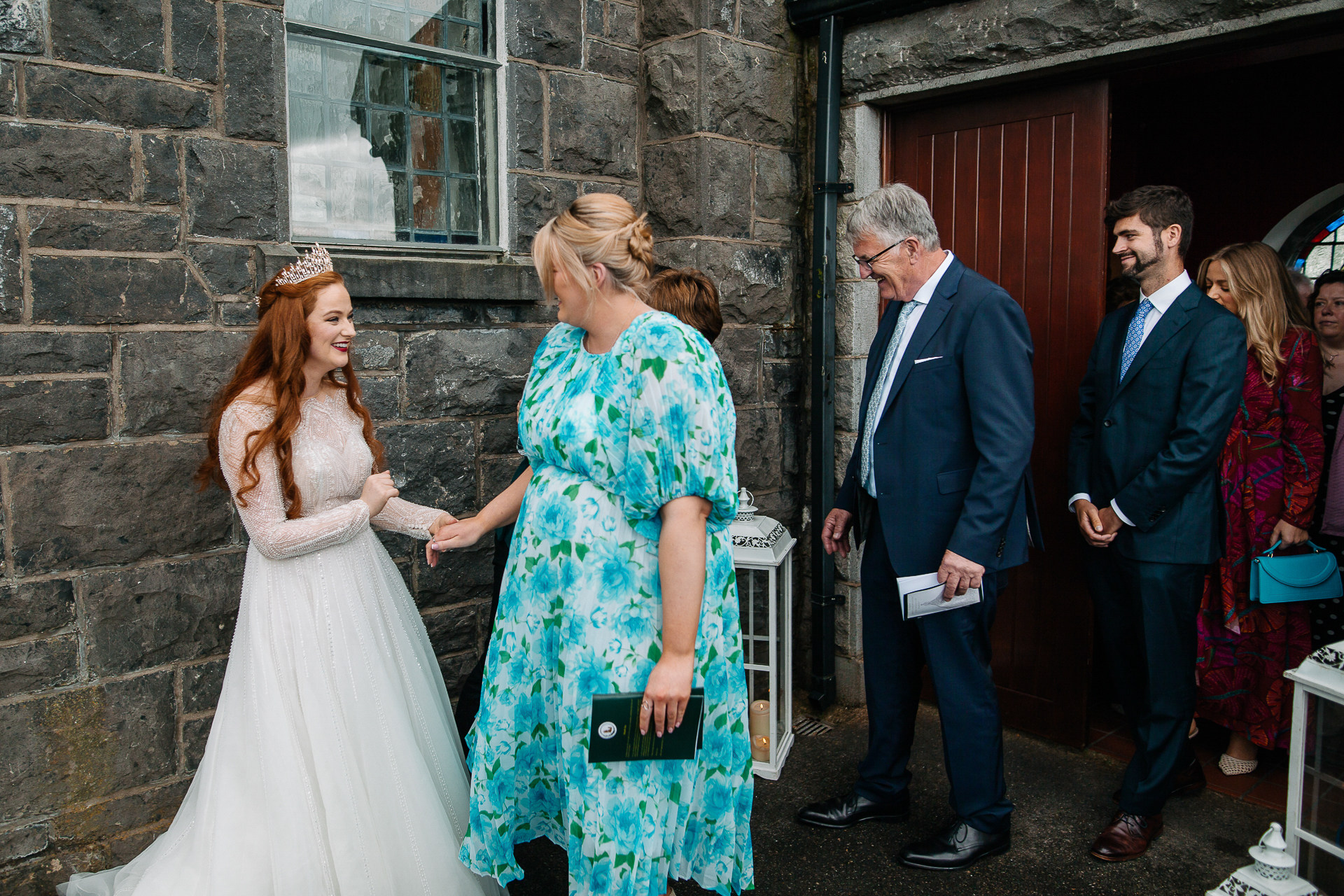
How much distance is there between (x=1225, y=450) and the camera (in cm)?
364

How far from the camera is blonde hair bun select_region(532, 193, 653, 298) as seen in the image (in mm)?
2139

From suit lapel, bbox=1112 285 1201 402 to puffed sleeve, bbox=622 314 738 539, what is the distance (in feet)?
5.40

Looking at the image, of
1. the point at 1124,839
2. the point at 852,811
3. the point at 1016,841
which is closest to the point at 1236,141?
the point at 1124,839

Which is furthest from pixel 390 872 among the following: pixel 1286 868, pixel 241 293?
pixel 1286 868

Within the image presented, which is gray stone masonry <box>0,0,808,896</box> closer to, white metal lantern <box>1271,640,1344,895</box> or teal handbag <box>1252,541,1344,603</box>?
white metal lantern <box>1271,640,1344,895</box>

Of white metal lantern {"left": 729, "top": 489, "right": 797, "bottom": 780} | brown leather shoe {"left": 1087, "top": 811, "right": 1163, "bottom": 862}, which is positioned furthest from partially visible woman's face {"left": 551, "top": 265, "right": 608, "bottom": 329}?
brown leather shoe {"left": 1087, "top": 811, "right": 1163, "bottom": 862}

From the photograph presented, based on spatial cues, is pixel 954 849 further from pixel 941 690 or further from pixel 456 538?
pixel 456 538

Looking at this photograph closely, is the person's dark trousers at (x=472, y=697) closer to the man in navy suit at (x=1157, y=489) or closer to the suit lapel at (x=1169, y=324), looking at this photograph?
the man in navy suit at (x=1157, y=489)

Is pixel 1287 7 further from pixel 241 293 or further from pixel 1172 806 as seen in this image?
pixel 241 293

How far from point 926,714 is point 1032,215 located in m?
2.20

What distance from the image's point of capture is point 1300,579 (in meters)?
3.39

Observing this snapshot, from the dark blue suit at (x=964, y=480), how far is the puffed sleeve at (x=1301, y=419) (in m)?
1.28

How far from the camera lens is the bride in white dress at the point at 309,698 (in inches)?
94.3

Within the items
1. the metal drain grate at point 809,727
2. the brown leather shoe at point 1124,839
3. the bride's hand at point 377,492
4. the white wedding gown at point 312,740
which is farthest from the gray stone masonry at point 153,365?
the brown leather shoe at point 1124,839
